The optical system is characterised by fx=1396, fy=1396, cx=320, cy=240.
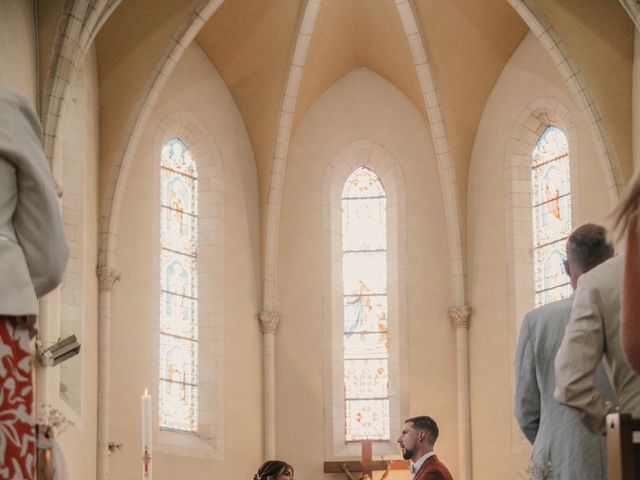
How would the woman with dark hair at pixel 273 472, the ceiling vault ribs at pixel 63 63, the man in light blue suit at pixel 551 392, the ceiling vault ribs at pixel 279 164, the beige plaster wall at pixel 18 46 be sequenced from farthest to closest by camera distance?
the ceiling vault ribs at pixel 279 164 → the ceiling vault ribs at pixel 63 63 → the beige plaster wall at pixel 18 46 → the woman with dark hair at pixel 273 472 → the man in light blue suit at pixel 551 392

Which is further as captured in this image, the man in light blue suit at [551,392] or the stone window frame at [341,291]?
the stone window frame at [341,291]

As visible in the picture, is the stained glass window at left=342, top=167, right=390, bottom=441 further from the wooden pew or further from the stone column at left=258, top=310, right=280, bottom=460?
the wooden pew

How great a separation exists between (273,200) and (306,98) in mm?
1310

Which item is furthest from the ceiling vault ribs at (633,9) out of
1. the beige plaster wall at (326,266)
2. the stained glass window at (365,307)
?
the stained glass window at (365,307)

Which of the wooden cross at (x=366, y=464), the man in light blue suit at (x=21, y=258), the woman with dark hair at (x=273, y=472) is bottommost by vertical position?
the wooden cross at (x=366, y=464)

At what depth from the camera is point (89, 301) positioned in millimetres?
13242

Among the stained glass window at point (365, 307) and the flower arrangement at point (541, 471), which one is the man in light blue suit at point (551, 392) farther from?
the stained glass window at point (365, 307)

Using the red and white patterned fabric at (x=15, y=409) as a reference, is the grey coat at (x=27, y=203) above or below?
above

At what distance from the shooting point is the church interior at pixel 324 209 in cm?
1382

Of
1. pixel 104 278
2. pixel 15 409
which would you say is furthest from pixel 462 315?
pixel 15 409

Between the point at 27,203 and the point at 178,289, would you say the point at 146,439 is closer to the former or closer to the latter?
the point at 178,289

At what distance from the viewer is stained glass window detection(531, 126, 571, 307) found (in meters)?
14.8

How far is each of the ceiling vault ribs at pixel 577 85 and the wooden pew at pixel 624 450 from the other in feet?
34.9

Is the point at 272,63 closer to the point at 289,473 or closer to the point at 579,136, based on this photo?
the point at 579,136
